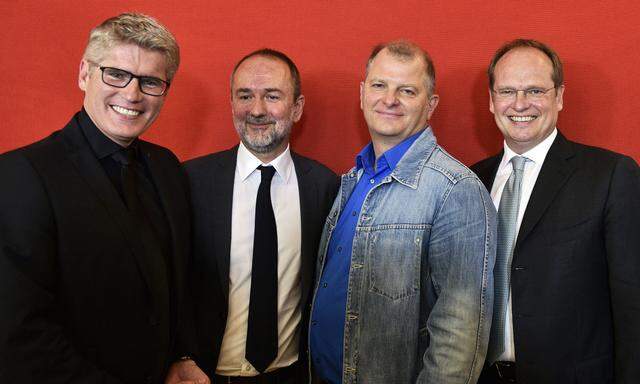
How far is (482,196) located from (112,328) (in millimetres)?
1196

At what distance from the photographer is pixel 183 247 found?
1.81 metres

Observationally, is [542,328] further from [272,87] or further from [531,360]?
[272,87]

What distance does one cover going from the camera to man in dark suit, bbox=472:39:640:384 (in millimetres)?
1756

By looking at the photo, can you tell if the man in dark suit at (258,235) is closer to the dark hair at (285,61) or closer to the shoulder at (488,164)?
the dark hair at (285,61)

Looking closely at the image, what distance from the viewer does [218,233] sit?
7.02ft

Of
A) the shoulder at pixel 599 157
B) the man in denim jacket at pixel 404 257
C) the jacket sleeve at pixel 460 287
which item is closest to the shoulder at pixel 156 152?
the man in denim jacket at pixel 404 257

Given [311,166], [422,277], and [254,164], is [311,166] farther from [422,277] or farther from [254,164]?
[422,277]

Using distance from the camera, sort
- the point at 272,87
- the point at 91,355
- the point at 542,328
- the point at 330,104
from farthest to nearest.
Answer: the point at 330,104, the point at 272,87, the point at 542,328, the point at 91,355

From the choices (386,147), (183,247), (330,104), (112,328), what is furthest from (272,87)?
(112,328)

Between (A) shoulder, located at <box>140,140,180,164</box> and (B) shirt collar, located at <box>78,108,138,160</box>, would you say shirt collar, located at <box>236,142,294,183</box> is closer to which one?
(A) shoulder, located at <box>140,140,180,164</box>

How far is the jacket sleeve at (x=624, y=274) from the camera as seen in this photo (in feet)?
5.65

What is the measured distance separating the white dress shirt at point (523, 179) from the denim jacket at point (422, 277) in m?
0.30

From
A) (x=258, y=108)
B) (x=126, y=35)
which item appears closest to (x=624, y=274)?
(x=258, y=108)

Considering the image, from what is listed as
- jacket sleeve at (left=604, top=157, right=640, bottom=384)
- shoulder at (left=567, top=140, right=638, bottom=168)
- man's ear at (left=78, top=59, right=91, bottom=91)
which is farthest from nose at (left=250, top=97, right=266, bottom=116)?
jacket sleeve at (left=604, top=157, right=640, bottom=384)
